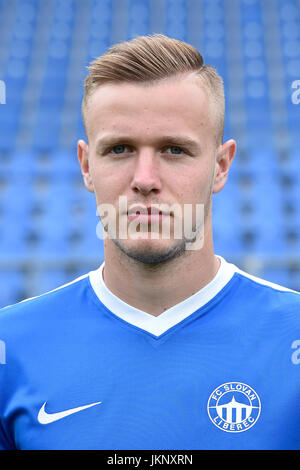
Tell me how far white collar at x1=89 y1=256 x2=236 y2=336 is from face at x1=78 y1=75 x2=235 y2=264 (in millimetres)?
198

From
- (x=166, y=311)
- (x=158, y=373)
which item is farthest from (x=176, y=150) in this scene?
(x=158, y=373)

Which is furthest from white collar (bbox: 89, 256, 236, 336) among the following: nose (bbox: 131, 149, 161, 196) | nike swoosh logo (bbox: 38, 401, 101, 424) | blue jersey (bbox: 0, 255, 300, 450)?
nose (bbox: 131, 149, 161, 196)

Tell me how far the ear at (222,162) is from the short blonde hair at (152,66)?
0.05 meters

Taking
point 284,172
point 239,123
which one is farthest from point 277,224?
point 239,123

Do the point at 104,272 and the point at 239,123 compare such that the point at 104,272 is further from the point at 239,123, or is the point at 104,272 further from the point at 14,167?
the point at 239,123

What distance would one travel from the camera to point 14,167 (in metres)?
9.84

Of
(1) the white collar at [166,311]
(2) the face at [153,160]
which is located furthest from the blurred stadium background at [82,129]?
→ (2) the face at [153,160]

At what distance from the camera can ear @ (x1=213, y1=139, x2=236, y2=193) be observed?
81.0 inches

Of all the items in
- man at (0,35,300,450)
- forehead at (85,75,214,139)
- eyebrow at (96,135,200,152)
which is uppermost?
forehead at (85,75,214,139)

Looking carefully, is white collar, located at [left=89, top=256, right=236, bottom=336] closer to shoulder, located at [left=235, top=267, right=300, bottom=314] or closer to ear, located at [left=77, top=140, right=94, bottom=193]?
shoulder, located at [left=235, top=267, right=300, bottom=314]

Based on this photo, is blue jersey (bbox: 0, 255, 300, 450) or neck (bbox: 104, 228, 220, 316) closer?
blue jersey (bbox: 0, 255, 300, 450)

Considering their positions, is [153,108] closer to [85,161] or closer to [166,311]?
[85,161]

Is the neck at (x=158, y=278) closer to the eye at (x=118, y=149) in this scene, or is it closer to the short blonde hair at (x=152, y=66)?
the eye at (x=118, y=149)

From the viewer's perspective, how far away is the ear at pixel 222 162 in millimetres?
2057
